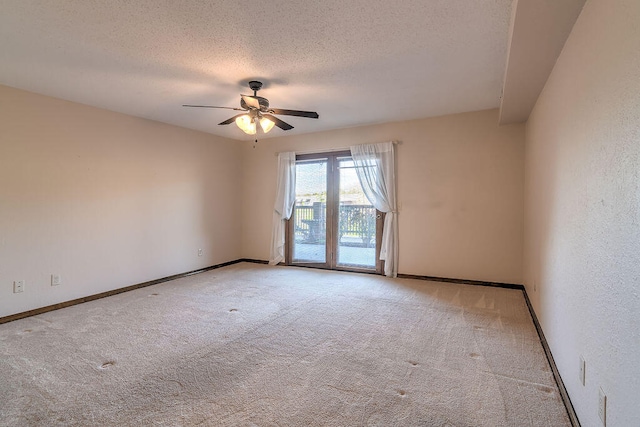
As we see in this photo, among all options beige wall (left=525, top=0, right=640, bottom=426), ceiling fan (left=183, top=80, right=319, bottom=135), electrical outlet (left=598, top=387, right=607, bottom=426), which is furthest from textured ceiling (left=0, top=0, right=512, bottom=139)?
electrical outlet (left=598, top=387, right=607, bottom=426)

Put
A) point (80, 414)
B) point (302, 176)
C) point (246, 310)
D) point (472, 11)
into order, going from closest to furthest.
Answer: point (80, 414)
point (472, 11)
point (246, 310)
point (302, 176)

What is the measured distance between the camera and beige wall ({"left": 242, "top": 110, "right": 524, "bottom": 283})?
168 inches

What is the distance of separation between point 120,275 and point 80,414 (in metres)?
2.88

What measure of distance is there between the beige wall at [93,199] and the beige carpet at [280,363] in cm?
52

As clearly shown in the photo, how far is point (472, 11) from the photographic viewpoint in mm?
2072

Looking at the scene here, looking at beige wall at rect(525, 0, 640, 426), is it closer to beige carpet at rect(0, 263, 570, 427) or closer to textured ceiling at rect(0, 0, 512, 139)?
beige carpet at rect(0, 263, 570, 427)

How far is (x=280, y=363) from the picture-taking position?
231 centimetres

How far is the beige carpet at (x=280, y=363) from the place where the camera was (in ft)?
5.77

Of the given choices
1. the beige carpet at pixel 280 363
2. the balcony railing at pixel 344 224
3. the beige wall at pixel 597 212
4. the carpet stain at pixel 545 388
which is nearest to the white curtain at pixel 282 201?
the balcony railing at pixel 344 224

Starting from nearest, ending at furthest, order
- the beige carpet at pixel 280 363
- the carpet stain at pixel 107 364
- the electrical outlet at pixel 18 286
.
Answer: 1. the beige carpet at pixel 280 363
2. the carpet stain at pixel 107 364
3. the electrical outlet at pixel 18 286

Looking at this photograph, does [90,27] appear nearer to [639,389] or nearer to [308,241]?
[639,389]

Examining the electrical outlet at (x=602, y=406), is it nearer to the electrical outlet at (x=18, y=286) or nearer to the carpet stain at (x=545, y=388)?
the carpet stain at (x=545, y=388)

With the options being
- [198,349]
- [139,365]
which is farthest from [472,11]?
[139,365]

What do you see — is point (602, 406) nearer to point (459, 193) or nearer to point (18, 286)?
point (459, 193)
